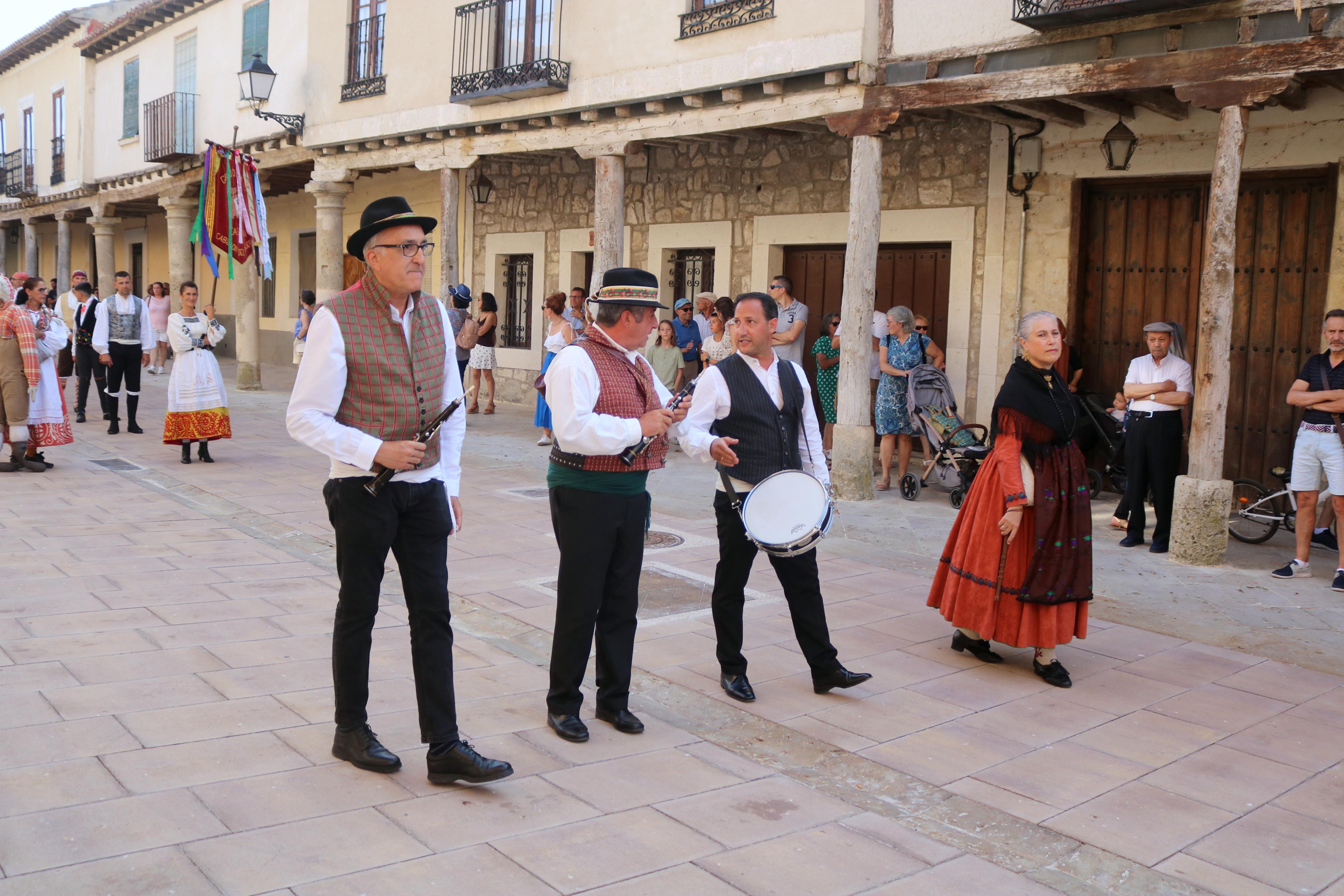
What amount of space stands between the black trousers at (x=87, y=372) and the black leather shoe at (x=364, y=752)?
10.8m

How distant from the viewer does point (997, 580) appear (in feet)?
16.9

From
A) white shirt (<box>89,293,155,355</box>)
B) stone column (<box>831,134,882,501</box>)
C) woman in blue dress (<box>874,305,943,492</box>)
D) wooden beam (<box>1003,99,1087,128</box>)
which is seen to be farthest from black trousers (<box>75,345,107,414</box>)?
wooden beam (<box>1003,99,1087,128</box>)

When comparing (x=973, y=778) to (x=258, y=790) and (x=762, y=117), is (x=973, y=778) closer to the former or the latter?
(x=258, y=790)

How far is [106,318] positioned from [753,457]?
9700 mm

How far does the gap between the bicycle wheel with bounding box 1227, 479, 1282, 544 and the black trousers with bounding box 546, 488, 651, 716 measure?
5541 mm

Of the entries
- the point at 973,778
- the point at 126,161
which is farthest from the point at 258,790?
the point at 126,161

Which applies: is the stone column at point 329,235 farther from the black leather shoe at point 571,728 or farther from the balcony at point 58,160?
the balcony at point 58,160

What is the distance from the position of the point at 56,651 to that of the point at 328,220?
1268 cm

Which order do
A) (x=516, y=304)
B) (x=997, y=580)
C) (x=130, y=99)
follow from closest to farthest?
(x=997, y=580)
(x=516, y=304)
(x=130, y=99)

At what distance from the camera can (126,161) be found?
23.3m

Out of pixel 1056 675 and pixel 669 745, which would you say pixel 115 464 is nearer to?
pixel 669 745

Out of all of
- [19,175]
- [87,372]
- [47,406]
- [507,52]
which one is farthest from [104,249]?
[47,406]

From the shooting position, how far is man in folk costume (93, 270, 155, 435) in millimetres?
12016

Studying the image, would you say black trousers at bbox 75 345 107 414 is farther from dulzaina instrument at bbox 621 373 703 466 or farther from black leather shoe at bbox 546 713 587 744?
dulzaina instrument at bbox 621 373 703 466
